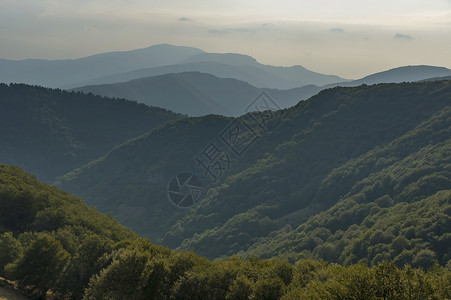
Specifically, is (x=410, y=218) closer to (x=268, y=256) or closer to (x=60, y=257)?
(x=268, y=256)

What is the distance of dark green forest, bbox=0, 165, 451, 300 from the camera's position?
1088 inches

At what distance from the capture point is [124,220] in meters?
198

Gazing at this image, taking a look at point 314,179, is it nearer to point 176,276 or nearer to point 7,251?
point 176,276

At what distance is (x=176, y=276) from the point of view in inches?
1609

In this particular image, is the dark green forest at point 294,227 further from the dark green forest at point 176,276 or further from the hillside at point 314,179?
the hillside at point 314,179

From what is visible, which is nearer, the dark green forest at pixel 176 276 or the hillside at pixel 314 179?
the dark green forest at pixel 176 276

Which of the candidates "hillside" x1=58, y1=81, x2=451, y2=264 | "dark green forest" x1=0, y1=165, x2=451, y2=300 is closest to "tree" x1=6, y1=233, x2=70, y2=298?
"dark green forest" x1=0, y1=165, x2=451, y2=300

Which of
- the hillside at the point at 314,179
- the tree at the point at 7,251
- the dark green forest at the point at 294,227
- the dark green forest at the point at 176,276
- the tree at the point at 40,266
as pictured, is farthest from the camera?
the hillside at the point at 314,179

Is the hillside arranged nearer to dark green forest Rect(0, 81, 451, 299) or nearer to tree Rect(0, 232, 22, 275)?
dark green forest Rect(0, 81, 451, 299)

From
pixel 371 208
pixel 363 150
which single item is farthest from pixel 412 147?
pixel 371 208

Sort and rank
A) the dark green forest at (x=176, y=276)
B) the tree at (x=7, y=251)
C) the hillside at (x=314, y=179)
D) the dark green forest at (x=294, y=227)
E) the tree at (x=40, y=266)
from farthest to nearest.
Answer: the hillside at (x=314, y=179) < the tree at (x=7, y=251) < the tree at (x=40, y=266) < the dark green forest at (x=294, y=227) < the dark green forest at (x=176, y=276)

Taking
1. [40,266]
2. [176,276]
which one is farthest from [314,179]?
[40,266]

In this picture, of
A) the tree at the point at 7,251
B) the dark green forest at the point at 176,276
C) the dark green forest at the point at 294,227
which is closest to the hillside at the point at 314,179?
the dark green forest at the point at 294,227

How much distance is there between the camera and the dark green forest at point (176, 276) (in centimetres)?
2762
